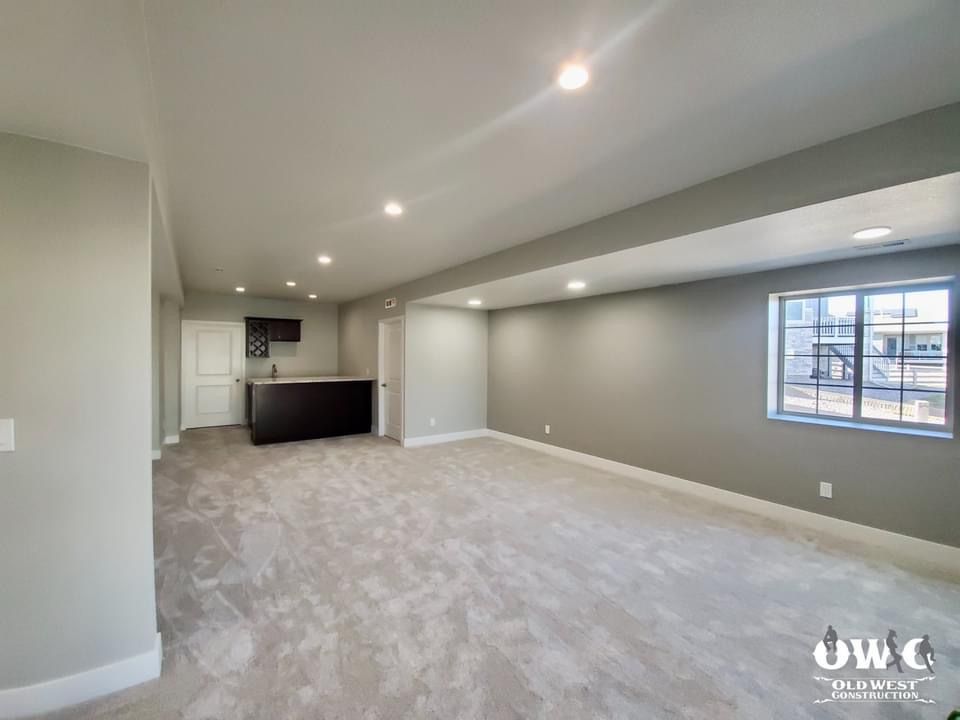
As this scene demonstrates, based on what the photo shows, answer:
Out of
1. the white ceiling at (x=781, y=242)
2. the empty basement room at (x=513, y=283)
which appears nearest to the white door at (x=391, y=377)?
the empty basement room at (x=513, y=283)

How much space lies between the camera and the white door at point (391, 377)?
20.9 ft

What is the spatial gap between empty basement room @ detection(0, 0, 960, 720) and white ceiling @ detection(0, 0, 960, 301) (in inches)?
0.6

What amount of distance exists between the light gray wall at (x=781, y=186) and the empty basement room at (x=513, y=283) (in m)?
0.01

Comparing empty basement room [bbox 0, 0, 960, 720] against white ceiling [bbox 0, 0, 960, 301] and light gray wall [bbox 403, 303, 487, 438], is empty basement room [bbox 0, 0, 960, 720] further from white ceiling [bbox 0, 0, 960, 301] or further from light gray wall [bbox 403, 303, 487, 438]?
light gray wall [bbox 403, 303, 487, 438]

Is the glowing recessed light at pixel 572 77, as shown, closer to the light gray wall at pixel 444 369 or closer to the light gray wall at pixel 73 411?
the light gray wall at pixel 73 411

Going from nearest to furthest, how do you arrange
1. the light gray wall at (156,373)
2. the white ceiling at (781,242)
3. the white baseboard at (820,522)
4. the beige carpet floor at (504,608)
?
the beige carpet floor at (504,608)
the white ceiling at (781,242)
the white baseboard at (820,522)
the light gray wall at (156,373)

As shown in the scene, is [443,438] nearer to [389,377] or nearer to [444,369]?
[444,369]

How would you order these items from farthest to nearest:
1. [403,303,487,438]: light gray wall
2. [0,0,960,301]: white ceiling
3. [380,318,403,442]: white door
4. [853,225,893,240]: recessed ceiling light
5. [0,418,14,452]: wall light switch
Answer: [380,318,403,442]: white door
[403,303,487,438]: light gray wall
[853,225,893,240]: recessed ceiling light
[0,418,14,452]: wall light switch
[0,0,960,301]: white ceiling

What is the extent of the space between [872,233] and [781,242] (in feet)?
1.56

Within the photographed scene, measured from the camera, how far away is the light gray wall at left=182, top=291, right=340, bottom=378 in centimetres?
715

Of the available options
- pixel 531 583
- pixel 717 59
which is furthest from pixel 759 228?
pixel 531 583

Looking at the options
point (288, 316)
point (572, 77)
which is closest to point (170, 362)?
point (288, 316)

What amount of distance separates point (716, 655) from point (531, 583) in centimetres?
99

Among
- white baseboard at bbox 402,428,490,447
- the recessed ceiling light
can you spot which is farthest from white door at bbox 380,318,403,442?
the recessed ceiling light
